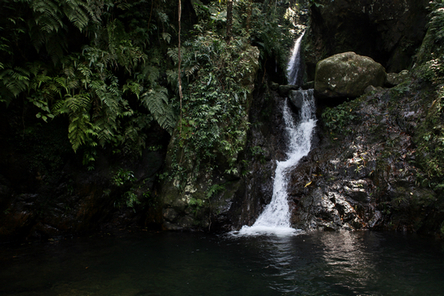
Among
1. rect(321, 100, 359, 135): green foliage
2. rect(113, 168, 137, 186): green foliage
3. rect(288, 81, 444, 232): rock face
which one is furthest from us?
rect(321, 100, 359, 135): green foliage

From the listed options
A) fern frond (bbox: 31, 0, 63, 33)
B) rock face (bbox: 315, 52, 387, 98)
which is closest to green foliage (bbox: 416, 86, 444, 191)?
rock face (bbox: 315, 52, 387, 98)

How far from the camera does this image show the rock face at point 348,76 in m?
10.1

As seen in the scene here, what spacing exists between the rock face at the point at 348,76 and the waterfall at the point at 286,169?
44.2 inches

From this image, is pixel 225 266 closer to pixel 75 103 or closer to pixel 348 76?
pixel 75 103

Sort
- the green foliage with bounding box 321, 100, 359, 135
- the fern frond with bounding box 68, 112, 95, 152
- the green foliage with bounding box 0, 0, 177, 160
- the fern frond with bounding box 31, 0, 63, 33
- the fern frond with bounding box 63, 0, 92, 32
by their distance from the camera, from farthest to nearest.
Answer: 1. the green foliage with bounding box 321, 100, 359, 135
2. the fern frond with bounding box 68, 112, 95, 152
3. the fern frond with bounding box 63, 0, 92, 32
4. the green foliage with bounding box 0, 0, 177, 160
5. the fern frond with bounding box 31, 0, 63, 33

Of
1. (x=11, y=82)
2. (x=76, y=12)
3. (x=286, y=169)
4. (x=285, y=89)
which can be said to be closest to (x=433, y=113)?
(x=286, y=169)

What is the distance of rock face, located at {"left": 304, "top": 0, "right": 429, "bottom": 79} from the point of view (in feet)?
37.5

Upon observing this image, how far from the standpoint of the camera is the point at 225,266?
4.35 meters

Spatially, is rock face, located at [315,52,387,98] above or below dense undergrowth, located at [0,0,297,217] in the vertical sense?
above

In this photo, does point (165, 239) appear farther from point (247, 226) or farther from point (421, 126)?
point (421, 126)

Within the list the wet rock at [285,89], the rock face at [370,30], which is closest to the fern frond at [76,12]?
the wet rock at [285,89]

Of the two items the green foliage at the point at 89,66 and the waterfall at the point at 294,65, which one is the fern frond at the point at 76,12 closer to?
the green foliage at the point at 89,66

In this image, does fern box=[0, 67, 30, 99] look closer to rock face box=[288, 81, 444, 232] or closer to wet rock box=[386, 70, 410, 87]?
rock face box=[288, 81, 444, 232]

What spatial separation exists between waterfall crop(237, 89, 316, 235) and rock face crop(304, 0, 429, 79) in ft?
16.6
